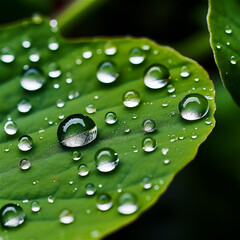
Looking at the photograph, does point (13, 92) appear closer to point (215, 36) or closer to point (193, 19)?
point (215, 36)

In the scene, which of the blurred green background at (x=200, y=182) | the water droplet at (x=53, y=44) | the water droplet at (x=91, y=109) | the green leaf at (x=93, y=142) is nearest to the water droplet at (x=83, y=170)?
the green leaf at (x=93, y=142)

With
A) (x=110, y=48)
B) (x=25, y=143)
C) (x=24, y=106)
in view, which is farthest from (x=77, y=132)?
(x=110, y=48)

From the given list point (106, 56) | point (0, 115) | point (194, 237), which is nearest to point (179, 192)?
point (194, 237)

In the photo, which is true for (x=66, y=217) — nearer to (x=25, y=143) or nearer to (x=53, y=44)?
(x=25, y=143)

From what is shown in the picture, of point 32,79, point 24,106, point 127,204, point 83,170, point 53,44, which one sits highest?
point 53,44

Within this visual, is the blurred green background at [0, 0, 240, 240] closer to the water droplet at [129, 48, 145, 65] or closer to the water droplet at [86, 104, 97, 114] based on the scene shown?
the water droplet at [129, 48, 145, 65]

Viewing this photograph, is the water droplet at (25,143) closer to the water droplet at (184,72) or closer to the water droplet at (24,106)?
the water droplet at (24,106)
